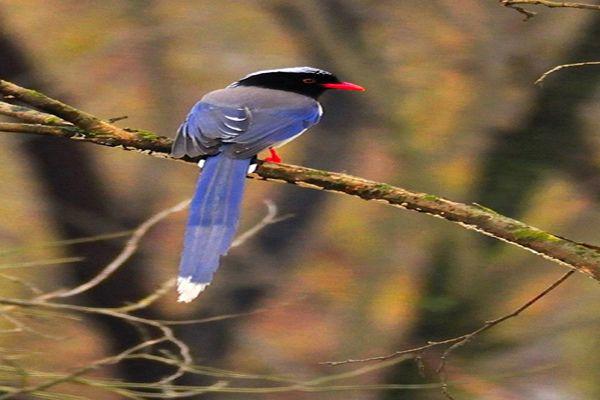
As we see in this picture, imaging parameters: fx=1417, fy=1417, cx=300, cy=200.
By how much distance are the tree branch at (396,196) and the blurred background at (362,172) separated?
10.9 ft

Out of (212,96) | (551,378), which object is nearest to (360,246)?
(551,378)

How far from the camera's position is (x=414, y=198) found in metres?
3.61

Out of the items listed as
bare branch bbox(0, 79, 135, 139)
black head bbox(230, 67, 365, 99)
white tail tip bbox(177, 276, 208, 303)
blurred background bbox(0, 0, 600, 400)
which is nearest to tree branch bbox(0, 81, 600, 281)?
bare branch bbox(0, 79, 135, 139)

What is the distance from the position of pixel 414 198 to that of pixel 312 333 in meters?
5.07

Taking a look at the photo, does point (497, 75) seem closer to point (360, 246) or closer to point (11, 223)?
point (360, 246)

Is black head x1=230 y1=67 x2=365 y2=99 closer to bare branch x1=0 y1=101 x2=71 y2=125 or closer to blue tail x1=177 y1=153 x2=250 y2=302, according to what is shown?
blue tail x1=177 y1=153 x2=250 y2=302

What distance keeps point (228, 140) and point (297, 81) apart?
0.90 metres

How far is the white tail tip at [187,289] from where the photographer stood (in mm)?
3604

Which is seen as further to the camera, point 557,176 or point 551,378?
point 551,378

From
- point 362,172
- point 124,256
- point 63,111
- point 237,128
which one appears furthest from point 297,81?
point 362,172

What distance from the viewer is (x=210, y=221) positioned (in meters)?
3.98

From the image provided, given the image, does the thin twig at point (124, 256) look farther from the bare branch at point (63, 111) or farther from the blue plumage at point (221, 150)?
the bare branch at point (63, 111)

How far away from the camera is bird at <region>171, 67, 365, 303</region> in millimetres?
3852

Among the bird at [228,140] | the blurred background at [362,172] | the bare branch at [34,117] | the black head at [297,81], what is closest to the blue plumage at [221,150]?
the bird at [228,140]
